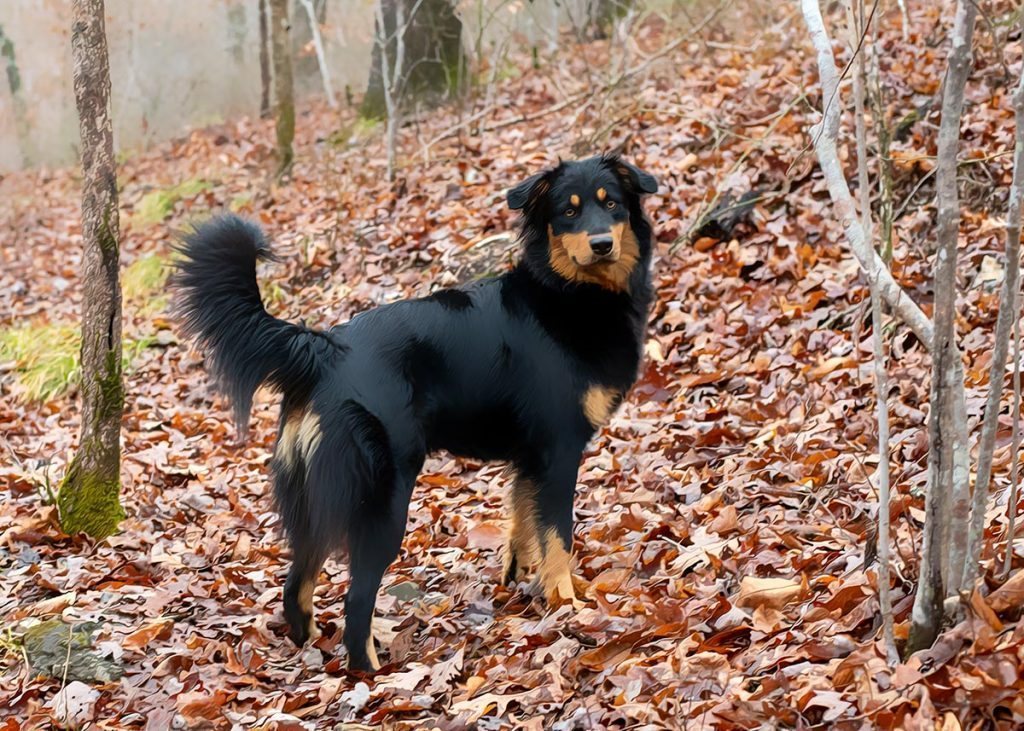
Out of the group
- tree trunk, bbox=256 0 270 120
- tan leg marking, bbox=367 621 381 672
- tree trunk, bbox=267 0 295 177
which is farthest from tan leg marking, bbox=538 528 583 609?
tree trunk, bbox=256 0 270 120

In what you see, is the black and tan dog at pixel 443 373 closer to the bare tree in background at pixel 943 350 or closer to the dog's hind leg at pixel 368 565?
the dog's hind leg at pixel 368 565

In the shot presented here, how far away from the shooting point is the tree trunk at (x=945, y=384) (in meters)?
2.70

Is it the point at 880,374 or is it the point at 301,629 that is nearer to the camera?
the point at 880,374

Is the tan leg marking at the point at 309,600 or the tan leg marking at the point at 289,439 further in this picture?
the tan leg marking at the point at 309,600

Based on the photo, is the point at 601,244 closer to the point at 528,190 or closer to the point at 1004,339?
the point at 528,190

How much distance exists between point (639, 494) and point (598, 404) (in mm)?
950

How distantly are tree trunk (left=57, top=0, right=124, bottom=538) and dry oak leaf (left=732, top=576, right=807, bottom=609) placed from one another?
12.1 feet

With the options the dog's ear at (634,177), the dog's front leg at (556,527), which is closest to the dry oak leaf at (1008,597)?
the dog's front leg at (556,527)

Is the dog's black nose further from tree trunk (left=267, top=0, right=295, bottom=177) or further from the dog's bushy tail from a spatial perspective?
tree trunk (left=267, top=0, right=295, bottom=177)

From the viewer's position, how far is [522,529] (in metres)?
4.91

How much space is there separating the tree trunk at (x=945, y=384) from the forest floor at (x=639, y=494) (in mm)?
126

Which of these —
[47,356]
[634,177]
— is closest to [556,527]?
[634,177]

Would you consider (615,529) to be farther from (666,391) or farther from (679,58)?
(679,58)

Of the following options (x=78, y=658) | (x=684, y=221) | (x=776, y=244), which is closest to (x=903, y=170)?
(x=776, y=244)
